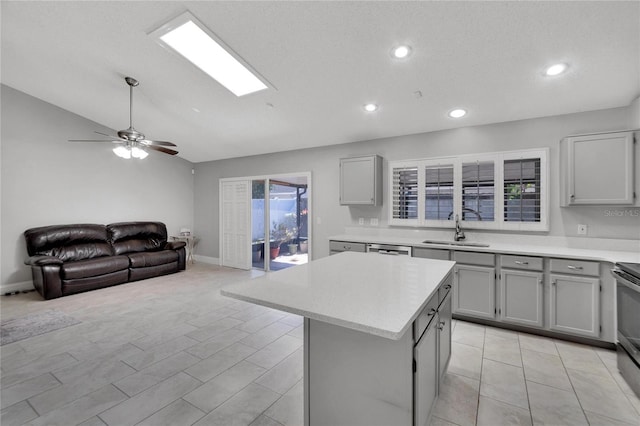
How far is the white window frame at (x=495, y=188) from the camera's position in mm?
3277

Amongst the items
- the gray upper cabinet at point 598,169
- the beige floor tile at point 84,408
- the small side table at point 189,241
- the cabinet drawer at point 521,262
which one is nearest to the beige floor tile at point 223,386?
the beige floor tile at point 84,408

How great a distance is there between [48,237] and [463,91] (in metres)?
6.39

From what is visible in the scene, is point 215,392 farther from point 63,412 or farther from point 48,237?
point 48,237

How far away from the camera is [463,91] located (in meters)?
2.98

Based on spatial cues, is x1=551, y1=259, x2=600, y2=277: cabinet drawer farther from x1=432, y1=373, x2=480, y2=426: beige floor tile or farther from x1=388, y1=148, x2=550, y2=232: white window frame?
x1=432, y1=373, x2=480, y2=426: beige floor tile

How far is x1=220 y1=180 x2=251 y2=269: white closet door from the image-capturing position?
6.14m

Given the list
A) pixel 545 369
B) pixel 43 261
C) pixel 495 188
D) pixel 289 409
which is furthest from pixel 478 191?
pixel 43 261

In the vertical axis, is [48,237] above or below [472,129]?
below

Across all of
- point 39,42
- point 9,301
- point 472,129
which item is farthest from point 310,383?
point 9,301

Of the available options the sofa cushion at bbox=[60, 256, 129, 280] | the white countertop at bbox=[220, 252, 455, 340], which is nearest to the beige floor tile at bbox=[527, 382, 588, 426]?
the white countertop at bbox=[220, 252, 455, 340]

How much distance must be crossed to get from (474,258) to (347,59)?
8.31 ft

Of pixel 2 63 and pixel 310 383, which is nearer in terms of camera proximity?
pixel 310 383

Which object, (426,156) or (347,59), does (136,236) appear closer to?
(347,59)

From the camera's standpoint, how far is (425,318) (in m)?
1.47
